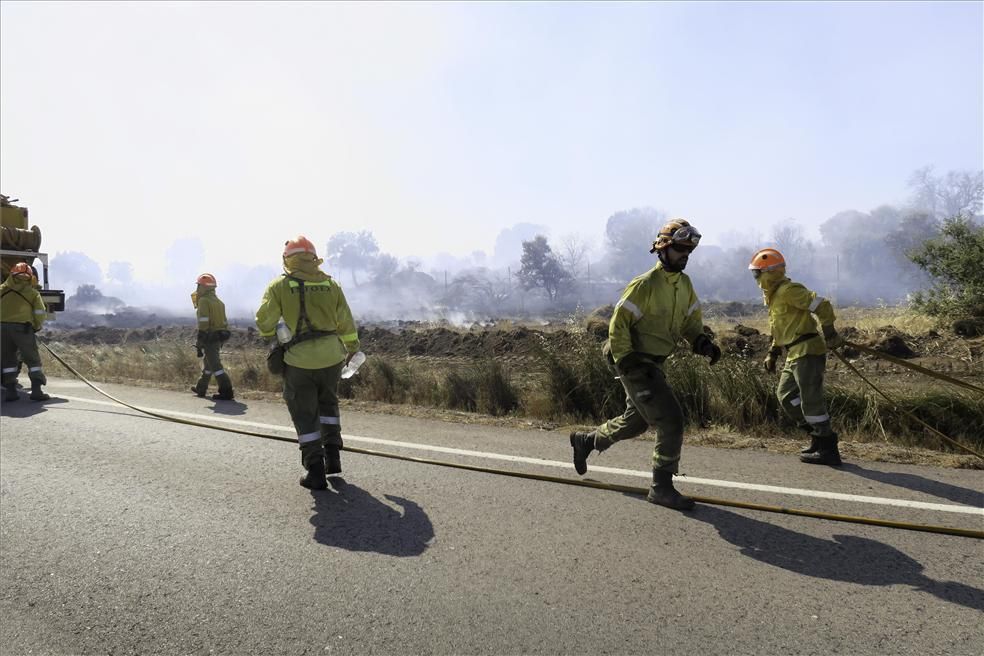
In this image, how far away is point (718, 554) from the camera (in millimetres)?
3393

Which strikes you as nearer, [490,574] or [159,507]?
[490,574]

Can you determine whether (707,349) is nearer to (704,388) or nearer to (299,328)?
(704,388)

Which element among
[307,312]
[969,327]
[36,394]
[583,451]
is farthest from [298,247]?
[969,327]

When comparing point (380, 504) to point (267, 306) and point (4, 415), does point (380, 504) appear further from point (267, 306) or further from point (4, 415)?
point (4, 415)

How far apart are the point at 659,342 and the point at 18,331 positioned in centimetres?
959

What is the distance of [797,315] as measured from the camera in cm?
549

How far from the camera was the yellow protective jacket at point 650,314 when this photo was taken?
425 cm

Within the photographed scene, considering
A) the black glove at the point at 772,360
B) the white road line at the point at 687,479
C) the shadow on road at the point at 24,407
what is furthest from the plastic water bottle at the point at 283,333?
the shadow on road at the point at 24,407

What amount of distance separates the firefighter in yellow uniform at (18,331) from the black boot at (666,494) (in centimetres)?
916

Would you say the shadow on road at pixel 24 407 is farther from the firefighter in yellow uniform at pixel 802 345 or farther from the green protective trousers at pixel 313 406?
the firefighter in yellow uniform at pixel 802 345

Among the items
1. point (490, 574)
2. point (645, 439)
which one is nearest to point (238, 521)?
point (490, 574)

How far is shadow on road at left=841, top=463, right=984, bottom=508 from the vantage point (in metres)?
4.11

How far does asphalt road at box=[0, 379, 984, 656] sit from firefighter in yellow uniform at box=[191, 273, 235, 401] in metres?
4.21

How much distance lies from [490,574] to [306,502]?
5.80 ft
